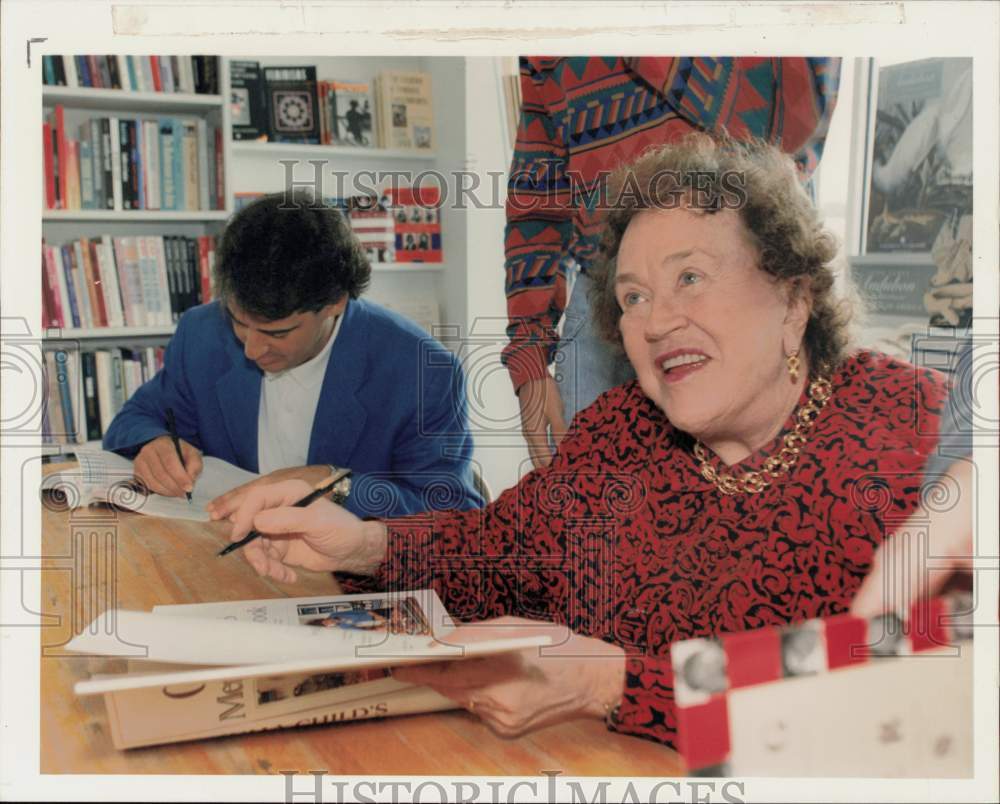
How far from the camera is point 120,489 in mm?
1357

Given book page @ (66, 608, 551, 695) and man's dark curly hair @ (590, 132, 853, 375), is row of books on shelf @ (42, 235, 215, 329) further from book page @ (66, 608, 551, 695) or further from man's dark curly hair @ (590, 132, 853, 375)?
man's dark curly hair @ (590, 132, 853, 375)

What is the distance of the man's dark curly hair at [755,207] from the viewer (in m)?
1.18

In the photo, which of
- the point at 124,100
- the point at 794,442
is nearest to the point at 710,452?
the point at 794,442

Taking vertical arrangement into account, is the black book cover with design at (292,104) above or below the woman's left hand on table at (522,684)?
above

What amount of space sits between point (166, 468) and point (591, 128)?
0.76m

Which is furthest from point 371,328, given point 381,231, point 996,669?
point 996,669

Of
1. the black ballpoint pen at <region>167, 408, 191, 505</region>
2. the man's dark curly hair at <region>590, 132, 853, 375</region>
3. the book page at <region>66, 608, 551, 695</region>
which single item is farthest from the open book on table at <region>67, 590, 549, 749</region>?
the man's dark curly hair at <region>590, 132, 853, 375</region>

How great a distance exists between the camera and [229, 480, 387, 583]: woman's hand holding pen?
133cm

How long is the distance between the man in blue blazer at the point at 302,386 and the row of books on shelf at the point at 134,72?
0.20 metres

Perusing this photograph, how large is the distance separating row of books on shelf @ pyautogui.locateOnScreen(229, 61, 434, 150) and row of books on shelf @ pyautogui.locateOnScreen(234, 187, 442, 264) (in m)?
0.07

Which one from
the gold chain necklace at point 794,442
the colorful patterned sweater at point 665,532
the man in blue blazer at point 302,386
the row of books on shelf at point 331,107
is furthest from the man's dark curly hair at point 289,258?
the gold chain necklace at point 794,442

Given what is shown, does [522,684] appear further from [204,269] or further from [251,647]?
[204,269]

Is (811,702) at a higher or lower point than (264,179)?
lower

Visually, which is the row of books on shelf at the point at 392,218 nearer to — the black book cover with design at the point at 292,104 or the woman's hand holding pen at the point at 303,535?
the black book cover with design at the point at 292,104
